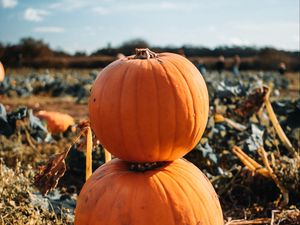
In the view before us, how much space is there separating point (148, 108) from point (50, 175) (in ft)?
2.30

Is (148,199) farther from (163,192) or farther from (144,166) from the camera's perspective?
(144,166)

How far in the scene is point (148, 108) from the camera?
2000mm

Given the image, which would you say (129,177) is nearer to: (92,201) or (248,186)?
(92,201)

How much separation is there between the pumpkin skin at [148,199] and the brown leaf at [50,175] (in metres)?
0.21

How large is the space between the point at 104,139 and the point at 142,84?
0.34 m

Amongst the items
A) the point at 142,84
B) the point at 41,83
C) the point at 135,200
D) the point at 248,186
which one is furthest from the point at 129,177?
the point at 41,83

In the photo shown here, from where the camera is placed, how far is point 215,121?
4.39 meters

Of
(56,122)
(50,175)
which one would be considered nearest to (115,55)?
(56,122)

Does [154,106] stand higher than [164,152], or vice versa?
[154,106]

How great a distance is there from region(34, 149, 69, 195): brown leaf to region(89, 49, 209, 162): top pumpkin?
12.9 inches

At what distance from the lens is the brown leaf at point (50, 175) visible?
2301mm

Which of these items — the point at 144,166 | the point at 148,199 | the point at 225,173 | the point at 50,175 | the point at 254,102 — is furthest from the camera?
the point at 254,102

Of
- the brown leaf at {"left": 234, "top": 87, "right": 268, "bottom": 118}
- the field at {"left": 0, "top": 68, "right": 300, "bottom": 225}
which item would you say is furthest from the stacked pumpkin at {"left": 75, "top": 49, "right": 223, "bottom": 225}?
the brown leaf at {"left": 234, "top": 87, "right": 268, "bottom": 118}

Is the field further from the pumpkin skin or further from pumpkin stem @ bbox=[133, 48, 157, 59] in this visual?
pumpkin stem @ bbox=[133, 48, 157, 59]
